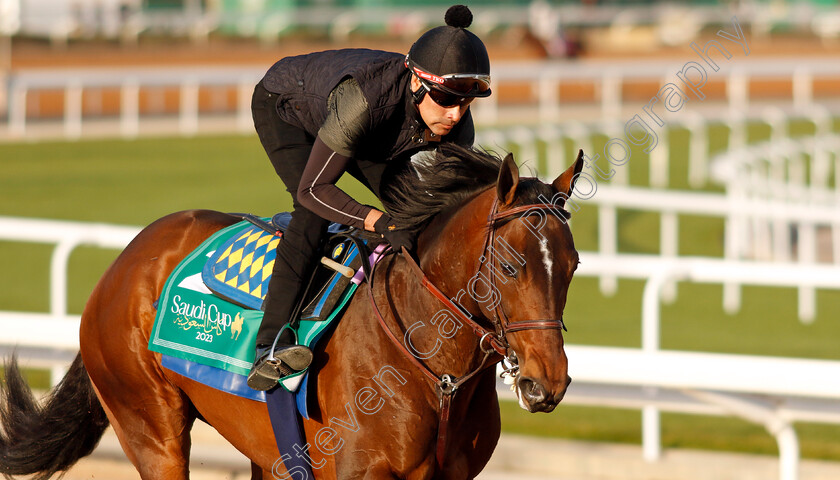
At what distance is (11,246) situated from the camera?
440 inches

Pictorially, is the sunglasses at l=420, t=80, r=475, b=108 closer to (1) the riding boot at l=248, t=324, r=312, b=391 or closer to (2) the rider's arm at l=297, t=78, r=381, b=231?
(2) the rider's arm at l=297, t=78, r=381, b=231

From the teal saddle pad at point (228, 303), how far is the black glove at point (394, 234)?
9.3 inches

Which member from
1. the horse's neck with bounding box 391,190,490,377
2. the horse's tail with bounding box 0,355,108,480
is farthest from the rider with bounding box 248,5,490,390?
the horse's tail with bounding box 0,355,108,480

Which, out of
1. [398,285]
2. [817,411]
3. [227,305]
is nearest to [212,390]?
[227,305]

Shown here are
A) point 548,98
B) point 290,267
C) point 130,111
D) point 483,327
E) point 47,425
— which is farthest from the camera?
point 548,98

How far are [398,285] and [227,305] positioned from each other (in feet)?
2.22

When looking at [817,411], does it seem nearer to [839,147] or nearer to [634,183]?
[839,147]

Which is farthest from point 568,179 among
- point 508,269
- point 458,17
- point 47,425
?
point 47,425

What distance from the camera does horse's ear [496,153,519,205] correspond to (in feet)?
9.07

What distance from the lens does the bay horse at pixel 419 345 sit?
2750 mm

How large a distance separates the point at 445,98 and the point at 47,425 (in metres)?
1.98

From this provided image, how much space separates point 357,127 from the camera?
10.1 ft

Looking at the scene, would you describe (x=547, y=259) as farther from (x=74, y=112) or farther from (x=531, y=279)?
(x=74, y=112)

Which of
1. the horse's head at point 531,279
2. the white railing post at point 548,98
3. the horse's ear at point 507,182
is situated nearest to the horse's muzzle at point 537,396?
the horse's head at point 531,279
